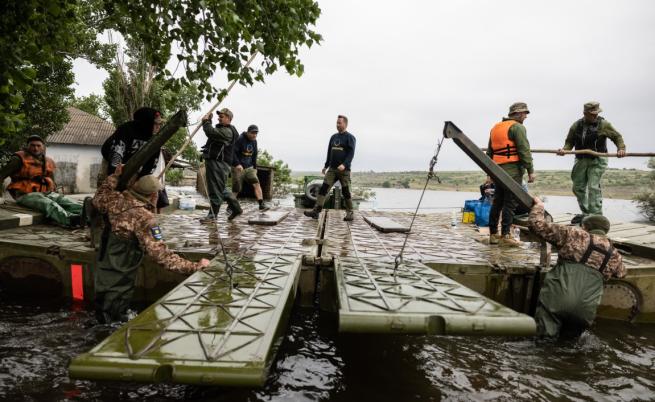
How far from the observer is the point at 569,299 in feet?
14.1

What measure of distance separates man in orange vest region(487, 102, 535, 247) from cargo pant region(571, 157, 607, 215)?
136 cm

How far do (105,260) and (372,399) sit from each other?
10.0 ft

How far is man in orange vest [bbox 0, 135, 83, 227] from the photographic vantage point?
694 centimetres

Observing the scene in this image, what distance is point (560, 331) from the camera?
15.0 ft

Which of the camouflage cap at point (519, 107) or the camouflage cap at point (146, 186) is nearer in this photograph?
the camouflage cap at point (146, 186)

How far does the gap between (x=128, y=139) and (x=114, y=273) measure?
170 cm

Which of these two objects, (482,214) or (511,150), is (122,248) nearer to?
(511,150)

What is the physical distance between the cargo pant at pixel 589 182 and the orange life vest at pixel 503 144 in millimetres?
1774

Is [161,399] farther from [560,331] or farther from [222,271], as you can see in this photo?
[560,331]

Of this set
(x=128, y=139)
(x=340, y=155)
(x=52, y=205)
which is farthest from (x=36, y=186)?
(x=340, y=155)

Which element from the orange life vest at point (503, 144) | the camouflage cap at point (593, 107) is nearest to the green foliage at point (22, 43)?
the orange life vest at point (503, 144)

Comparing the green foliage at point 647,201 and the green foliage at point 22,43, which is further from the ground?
the green foliage at point 22,43

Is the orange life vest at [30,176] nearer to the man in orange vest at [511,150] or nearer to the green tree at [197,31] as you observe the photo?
the green tree at [197,31]

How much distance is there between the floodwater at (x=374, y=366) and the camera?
10.9 feet
